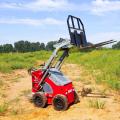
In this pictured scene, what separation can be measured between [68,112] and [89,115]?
2.25 feet

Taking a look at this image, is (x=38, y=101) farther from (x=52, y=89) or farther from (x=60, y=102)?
(x=60, y=102)

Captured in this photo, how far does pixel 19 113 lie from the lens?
9.62 m

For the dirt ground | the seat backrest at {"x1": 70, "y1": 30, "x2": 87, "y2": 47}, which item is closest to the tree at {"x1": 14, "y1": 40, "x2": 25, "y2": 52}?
the dirt ground

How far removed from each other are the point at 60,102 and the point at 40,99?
0.73 m

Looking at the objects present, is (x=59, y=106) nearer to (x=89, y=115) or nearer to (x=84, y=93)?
(x=89, y=115)

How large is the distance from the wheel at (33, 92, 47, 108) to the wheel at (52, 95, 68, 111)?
1.27 feet

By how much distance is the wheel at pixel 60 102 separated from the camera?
970 cm

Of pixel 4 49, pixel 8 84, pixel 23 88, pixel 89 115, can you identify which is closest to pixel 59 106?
pixel 89 115

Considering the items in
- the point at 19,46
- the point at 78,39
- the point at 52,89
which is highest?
the point at 19,46

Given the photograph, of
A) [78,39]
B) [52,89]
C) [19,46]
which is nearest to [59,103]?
[52,89]

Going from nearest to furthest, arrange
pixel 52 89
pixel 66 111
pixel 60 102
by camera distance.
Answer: pixel 66 111, pixel 60 102, pixel 52 89

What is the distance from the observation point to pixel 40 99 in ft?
33.5

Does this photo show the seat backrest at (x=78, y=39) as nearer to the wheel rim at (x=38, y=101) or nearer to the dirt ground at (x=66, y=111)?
Result: the dirt ground at (x=66, y=111)

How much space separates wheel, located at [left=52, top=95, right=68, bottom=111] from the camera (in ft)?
31.8
